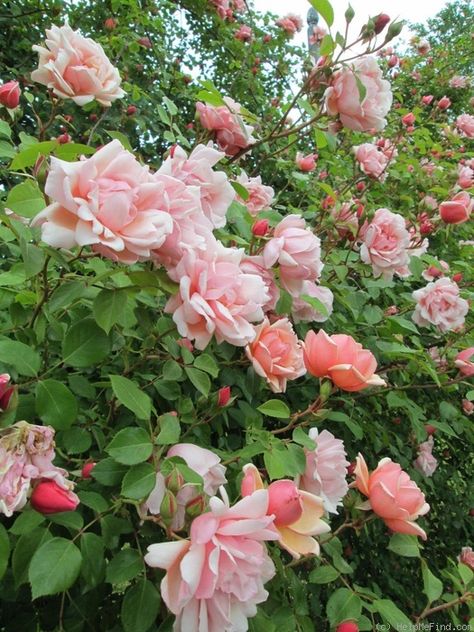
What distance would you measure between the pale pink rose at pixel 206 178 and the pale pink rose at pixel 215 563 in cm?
41

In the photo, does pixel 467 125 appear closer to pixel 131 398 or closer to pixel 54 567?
pixel 131 398

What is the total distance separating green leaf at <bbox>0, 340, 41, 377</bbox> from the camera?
2.27 feet

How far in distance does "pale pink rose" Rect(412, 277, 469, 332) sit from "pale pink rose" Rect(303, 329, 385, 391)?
690 mm

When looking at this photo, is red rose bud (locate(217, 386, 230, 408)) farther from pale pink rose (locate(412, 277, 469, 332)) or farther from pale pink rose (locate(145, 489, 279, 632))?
pale pink rose (locate(412, 277, 469, 332))

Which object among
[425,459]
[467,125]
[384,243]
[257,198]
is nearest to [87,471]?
[257,198]

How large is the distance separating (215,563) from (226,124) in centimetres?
94

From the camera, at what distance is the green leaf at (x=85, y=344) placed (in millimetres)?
726

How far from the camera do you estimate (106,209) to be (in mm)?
573

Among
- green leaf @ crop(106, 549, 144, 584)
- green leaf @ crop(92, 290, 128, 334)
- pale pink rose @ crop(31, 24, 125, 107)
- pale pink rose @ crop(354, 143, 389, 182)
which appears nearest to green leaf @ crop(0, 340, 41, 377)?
green leaf @ crop(92, 290, 128, 334)

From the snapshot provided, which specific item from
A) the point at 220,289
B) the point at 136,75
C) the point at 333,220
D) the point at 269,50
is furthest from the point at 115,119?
the point at 220,289

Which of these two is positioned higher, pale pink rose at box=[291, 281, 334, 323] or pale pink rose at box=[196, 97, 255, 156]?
pale pink rose at box=[196, 97, 255, 156]

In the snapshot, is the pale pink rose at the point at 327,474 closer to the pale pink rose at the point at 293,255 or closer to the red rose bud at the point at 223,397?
the red rose bud at the point at 223,397

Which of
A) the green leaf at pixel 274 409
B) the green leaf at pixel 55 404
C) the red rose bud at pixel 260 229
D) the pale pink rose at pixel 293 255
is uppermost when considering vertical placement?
the pale pink rose at pixel 293 255

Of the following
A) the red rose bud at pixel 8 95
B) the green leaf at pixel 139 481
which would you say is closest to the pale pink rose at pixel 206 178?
the green leaf at pixel 139 481
